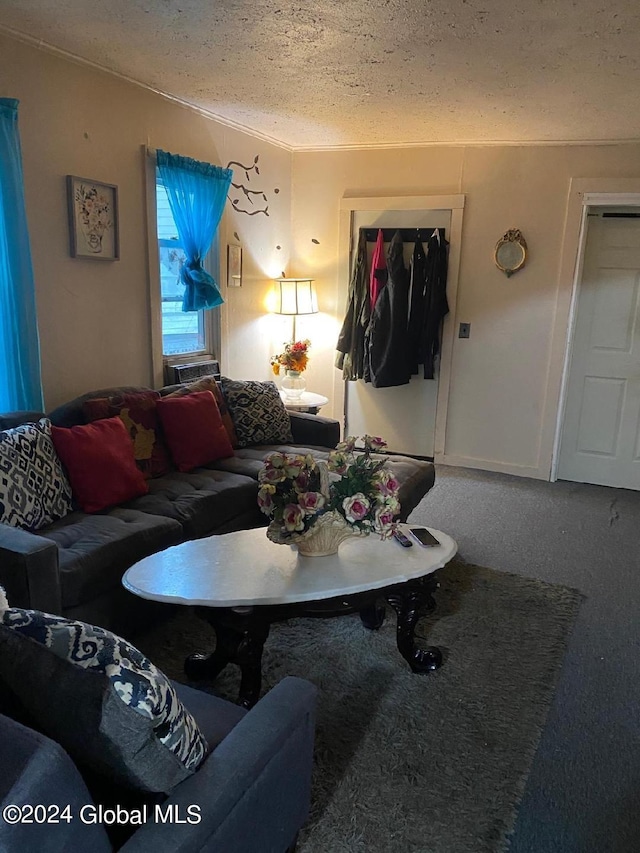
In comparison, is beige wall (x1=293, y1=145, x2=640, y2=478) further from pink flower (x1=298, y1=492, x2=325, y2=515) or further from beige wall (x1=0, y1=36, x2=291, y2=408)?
pink flower (x1=298, y1=492, x2=325, y2=515)

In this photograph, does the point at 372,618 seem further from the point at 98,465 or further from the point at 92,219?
the point at 92,219

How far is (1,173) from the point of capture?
8.35 ft

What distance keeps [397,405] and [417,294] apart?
907 mm

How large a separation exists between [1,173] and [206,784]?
2470mm

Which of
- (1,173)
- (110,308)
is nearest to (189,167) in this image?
(110,308)

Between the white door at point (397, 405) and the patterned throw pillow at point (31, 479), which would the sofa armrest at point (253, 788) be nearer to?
the patterned throw pillow at point (31, 479)

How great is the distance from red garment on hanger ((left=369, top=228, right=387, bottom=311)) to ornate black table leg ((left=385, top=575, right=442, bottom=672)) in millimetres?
2889

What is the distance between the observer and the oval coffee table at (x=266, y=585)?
1884 mm

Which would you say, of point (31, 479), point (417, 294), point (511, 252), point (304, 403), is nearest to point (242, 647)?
point (31, 479)

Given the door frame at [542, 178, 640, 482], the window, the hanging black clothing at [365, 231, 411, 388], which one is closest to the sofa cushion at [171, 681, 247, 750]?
the window

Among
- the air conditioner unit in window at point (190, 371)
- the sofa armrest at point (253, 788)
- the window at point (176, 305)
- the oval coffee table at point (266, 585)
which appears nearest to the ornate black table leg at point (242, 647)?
the oval coffee table at point (266, 585)

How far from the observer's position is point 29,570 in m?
1.87

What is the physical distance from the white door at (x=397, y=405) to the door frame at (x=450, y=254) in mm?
47

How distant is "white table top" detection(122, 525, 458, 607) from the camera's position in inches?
73.8
